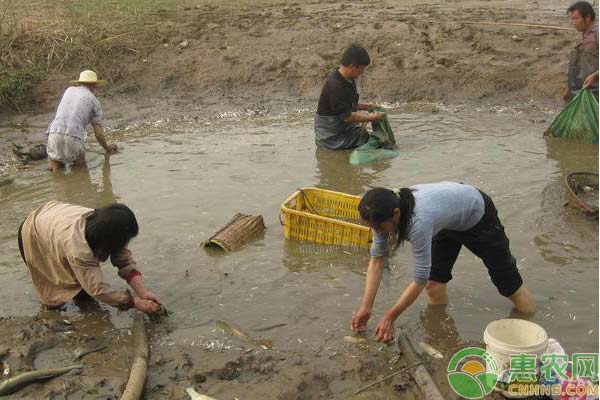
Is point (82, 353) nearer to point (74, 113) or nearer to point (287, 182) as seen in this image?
point (287, 182)

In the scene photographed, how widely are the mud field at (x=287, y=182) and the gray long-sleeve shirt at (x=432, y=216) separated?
0.79m

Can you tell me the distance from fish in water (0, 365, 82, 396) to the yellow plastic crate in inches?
96.6

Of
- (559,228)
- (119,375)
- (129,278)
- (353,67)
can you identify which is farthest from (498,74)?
(119,375)

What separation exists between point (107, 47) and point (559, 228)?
8842 millimetres

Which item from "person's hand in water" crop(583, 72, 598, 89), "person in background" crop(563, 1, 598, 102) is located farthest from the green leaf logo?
"person in background" crop(563, 1, 598, 102)

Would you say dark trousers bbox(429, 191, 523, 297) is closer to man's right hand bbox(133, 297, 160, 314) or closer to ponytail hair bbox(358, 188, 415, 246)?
ponytail hair bbox(358, 188, 415, 246)

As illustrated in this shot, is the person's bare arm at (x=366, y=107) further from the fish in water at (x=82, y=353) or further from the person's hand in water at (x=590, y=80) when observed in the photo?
the fish in water at (x=82, y=353)

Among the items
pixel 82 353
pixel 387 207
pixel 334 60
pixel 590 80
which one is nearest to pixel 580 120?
pixel 590 80

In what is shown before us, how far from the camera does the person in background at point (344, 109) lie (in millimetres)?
7773

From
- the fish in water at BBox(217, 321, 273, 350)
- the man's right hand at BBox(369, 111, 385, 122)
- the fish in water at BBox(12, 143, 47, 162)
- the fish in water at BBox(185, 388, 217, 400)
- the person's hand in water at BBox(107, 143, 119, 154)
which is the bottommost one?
the fish in water at BBox(217, 321, 273, 350)

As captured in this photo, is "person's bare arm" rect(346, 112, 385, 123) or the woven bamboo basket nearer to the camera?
the woven bamboo basket

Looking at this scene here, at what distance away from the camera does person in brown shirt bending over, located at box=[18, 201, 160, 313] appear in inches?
171

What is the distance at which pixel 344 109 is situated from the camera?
323 inches

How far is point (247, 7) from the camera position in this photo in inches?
572
